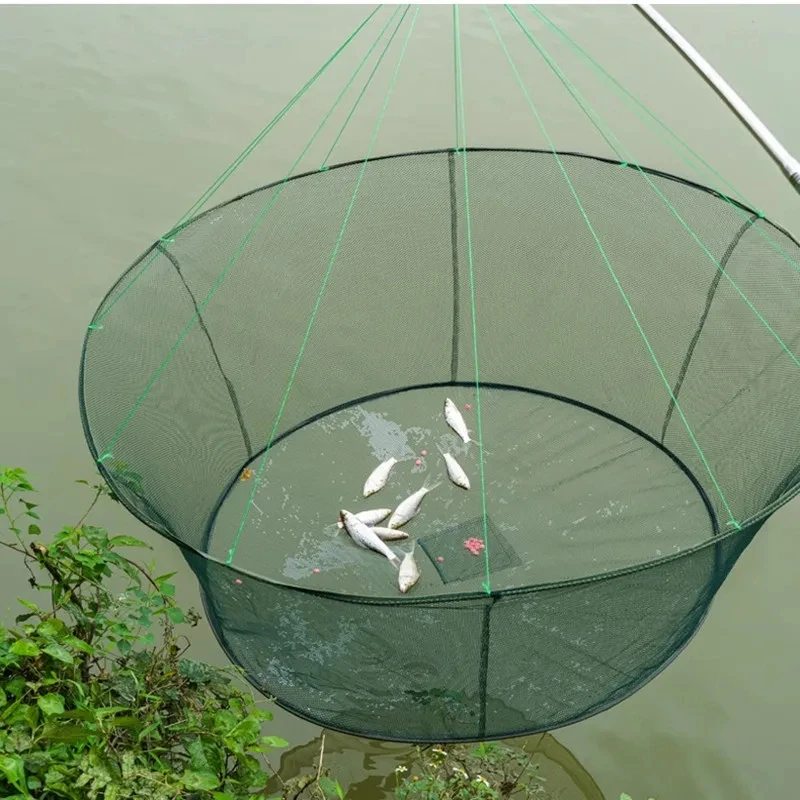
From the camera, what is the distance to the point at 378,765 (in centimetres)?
292

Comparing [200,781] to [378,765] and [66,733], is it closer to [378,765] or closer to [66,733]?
[66,733]

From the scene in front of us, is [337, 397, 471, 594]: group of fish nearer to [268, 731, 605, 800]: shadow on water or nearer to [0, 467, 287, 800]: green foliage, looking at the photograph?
[268, 731, 605, 800]: shadow on water

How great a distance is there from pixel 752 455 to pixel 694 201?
817 mm

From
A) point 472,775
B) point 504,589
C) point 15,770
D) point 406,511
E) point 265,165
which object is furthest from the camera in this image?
point 265,165

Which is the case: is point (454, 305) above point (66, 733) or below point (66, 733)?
above

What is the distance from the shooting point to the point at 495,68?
507 centimetres

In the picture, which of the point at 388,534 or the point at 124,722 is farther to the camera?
the point at 388,534

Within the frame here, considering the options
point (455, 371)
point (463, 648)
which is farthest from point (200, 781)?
point (455, 371)

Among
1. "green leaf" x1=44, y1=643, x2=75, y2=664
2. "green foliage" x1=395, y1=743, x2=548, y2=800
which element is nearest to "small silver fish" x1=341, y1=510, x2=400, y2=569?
"green foliage" x1=395, y1=743, x2=548, y2=800

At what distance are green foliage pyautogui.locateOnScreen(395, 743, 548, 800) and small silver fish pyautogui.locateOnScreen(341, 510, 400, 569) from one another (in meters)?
0.62

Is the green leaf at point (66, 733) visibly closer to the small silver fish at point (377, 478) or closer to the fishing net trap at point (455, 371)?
the fishing net trap at point (455, 371)

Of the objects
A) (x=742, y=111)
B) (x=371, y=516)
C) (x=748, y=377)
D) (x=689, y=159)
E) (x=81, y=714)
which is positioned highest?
(x=742, y=111)

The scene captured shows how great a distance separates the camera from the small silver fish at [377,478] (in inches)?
138

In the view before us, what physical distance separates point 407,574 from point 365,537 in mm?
183
